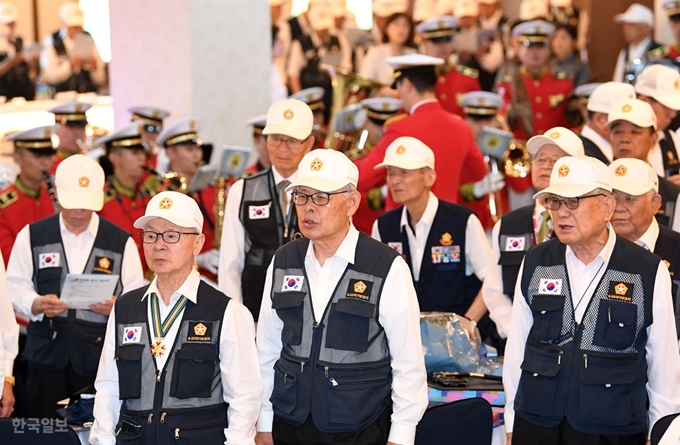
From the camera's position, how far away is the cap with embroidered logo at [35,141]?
7.86 m

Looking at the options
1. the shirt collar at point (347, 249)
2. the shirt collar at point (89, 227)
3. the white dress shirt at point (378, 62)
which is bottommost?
the shirt collar at point (89, 227)

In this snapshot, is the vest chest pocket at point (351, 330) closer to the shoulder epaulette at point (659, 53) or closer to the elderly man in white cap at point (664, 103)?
the elderly man in white cap at point (664, 103)

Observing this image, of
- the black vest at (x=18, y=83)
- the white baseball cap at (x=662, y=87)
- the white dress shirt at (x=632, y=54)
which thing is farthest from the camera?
the black vest at (x=18, y=83)

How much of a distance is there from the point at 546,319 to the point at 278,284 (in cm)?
108

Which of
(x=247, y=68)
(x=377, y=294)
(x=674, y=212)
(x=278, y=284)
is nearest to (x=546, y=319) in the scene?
(x=377, y=294)

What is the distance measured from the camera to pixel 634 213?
563 cm

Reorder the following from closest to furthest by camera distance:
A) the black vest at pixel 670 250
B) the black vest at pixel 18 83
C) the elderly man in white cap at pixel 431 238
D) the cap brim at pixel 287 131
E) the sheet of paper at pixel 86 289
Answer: the black vest at pixel 670 250 < the sheet of paper at pixel 86 289 < the cap brim at pixel 287 131 < the elderly man in white cap at pixel 431 238 < the black vest at pixel 18 83

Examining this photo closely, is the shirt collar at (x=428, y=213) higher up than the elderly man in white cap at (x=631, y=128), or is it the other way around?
Result: the elderly man in white cap at (x=631, y=128)

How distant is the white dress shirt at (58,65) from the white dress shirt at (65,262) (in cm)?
994

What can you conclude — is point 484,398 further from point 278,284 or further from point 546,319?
point 278,284

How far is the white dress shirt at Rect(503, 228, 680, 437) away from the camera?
190 inches

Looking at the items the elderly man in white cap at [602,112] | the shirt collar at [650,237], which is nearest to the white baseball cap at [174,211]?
the shirt collar at [650,237]

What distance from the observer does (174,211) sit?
193 inches

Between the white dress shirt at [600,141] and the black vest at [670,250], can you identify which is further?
the white dress shirt at [600,141]
